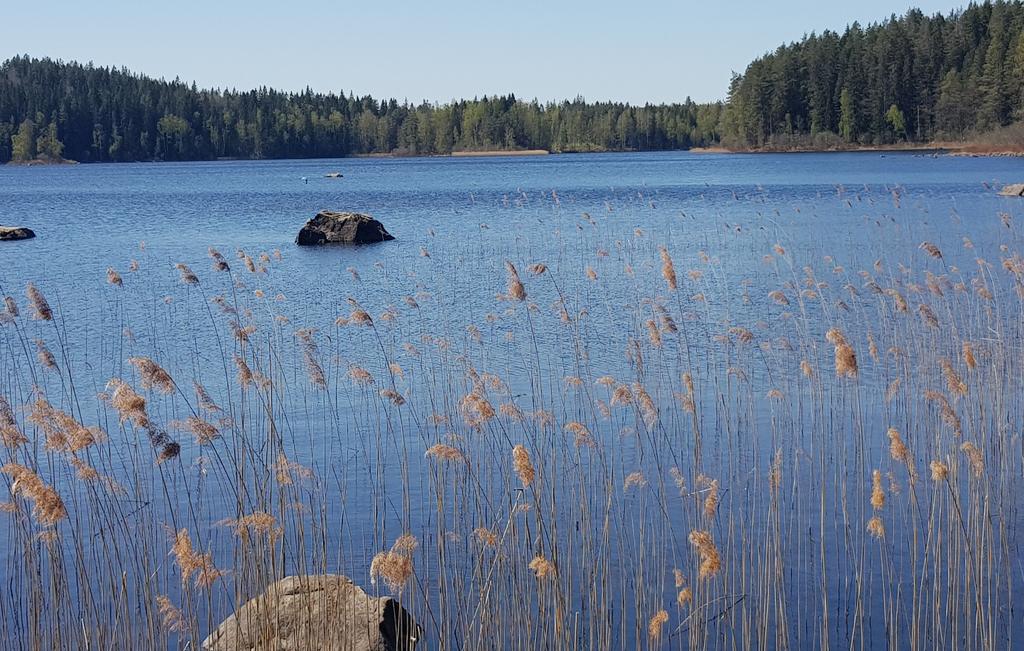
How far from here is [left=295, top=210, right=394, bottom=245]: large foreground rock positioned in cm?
3028

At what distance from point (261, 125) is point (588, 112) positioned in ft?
153

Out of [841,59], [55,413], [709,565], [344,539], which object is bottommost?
[344,539]

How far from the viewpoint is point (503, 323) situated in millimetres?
16734

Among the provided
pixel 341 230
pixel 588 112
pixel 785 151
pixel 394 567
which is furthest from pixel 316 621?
pixel 588 112

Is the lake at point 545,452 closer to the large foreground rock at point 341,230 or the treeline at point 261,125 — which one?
the large foreground rock at point 341,230

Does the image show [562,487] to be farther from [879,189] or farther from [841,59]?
[841,59]

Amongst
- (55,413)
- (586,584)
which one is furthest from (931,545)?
(55,413)

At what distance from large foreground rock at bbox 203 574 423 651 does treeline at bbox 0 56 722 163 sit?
14847 centimetres

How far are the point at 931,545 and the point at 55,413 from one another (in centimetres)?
560

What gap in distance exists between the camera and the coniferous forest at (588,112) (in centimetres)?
11256

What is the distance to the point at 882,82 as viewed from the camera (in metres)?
115

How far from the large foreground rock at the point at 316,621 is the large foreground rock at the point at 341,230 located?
24.0 metres

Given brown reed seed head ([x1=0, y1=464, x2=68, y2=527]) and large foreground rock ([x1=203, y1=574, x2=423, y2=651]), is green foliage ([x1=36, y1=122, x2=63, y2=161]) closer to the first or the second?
large foreground rock ([x1=203, y1=574, x2=423, y2=651])

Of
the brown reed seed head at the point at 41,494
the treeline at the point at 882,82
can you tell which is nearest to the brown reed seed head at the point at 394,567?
the brown reed seed head at the point at 41,494
